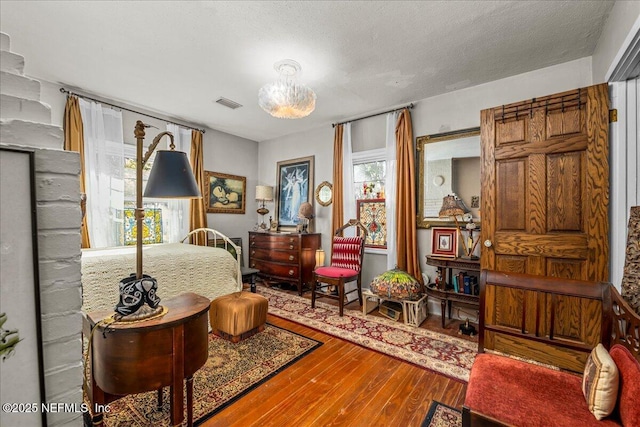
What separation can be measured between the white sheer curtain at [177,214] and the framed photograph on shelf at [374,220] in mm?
2775

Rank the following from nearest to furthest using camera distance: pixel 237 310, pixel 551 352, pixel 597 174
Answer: pixel 597 174 → pixel 551 352 → pixel 237 310

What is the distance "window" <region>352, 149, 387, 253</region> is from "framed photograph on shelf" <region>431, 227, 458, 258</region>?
0.85m

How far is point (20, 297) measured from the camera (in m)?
0.73

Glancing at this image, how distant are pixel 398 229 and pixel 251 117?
2.81m

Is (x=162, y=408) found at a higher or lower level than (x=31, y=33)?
lower

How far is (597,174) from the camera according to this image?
2.11 metres

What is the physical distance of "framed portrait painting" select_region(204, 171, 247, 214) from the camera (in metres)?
4.89

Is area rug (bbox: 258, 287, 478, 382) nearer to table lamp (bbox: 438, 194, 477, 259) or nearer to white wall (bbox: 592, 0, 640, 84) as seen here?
table lamp (bbox: 438, 194, 477, 259)

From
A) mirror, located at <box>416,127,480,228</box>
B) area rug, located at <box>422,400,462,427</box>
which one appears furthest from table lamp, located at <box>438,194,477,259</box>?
area rug, located at <box>422,400,462,427</box>

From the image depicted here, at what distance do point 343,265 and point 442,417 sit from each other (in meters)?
2.28

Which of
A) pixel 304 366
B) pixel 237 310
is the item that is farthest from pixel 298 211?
pixel 304 366

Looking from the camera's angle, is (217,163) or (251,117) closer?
(251,117)

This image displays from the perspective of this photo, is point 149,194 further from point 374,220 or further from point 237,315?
point 374,220

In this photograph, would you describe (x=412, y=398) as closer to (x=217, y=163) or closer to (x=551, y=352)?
(x=551, y=352)
